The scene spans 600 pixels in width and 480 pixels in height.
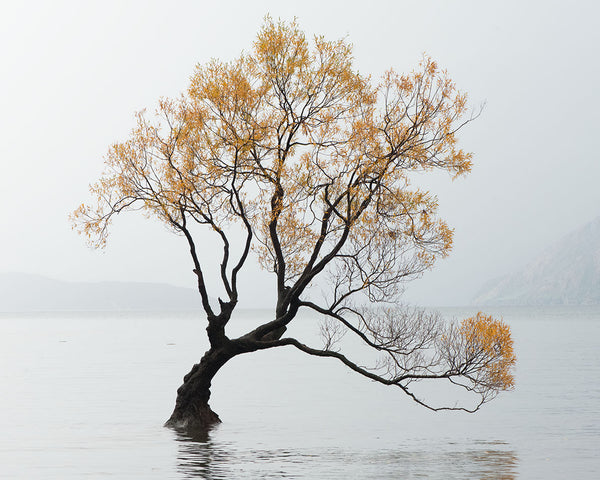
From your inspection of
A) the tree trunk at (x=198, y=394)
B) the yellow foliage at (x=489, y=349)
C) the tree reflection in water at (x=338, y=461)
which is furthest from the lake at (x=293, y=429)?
the yellow foliage at (x=489, y=349)

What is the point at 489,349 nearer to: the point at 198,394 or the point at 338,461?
the point at 338,461

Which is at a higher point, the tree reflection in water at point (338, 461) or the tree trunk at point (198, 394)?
the tree trunk at point (198, 394)

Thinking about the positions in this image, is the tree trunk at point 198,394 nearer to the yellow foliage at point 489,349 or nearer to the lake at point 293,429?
the lake at point 293,429

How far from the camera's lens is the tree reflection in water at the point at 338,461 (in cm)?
2464

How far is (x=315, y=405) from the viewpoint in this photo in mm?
50344

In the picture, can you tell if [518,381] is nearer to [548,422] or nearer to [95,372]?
[548,422]

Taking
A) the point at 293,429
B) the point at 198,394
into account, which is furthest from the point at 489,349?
the point at 293,429

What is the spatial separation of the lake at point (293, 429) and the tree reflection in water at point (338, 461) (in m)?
0.06

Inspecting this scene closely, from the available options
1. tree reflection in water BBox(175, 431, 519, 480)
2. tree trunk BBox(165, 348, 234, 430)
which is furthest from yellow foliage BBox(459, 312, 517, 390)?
tree trunk BBox(165, 348, 234, 430)

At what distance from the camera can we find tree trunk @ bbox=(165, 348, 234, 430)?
31.4 metres

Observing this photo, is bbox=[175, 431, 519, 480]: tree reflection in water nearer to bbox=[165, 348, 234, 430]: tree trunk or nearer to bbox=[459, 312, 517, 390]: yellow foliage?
bbox=[165, 348, 234, 430]: tree trunk

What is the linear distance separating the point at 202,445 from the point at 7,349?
4013 inches

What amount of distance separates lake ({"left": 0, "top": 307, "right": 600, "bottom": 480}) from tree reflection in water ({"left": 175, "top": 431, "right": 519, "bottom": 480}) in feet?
0.18

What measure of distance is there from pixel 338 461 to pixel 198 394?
22.8ft
